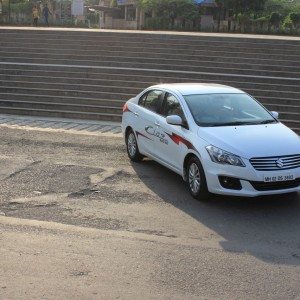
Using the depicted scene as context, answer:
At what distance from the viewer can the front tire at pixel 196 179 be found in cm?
670

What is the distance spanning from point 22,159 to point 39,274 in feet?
15.7

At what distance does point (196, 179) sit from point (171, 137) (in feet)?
3.05

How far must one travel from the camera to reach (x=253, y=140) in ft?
21.8

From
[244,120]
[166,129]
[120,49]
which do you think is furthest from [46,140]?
[120,49]

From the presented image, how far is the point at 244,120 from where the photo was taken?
24.3 feet

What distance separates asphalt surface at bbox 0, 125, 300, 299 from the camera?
4328 millimetres

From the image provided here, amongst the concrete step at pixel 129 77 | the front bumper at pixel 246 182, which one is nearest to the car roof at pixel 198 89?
the front bumper at pixel 246 182

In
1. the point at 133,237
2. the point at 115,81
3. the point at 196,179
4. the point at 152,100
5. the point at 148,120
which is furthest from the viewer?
the point at 115,81

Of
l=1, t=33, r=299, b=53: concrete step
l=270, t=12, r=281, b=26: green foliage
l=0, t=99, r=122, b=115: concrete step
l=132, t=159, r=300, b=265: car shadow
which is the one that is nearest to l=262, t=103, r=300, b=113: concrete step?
l=0, t=99, r=122, b=115: concrete step

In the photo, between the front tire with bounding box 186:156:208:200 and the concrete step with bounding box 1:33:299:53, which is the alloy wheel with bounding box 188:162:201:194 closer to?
the front tire with bounding box 186:156:208:200

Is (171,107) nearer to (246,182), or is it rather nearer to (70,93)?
(246,182)

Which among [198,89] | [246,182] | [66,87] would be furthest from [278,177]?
[66,87]

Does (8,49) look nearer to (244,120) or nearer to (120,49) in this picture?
(120,49)

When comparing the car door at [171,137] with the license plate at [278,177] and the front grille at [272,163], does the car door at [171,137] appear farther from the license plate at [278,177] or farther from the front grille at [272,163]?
the license plate at [278,177]
